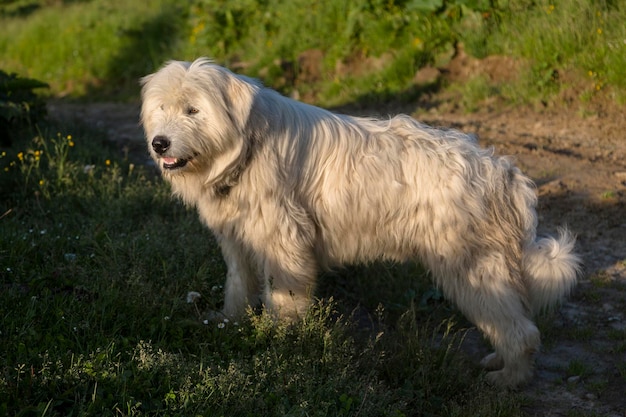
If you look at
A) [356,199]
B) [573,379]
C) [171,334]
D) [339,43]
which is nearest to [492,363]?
[573,379]

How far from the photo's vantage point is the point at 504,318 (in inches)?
198

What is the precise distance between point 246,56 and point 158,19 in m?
2.64

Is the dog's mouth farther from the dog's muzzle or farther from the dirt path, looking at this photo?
the dirt path

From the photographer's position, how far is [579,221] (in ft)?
22.8

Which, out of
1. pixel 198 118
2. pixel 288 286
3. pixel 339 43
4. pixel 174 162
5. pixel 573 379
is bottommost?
pixel 573 379

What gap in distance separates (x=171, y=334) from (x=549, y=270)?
250cm

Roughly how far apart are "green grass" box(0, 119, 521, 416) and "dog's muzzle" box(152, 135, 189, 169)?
88cm

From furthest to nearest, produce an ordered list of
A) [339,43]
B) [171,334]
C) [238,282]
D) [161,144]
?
[339,43]
[238,282]
[171,334]
[161,144]

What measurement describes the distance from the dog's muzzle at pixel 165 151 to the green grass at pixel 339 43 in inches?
104

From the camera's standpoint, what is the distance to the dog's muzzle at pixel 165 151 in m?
4.76

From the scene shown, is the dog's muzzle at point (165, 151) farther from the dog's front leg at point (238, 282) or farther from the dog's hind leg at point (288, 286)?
the dog's hind leg at point (288, 286)

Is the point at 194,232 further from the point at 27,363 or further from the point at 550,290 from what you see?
the point at 550,290

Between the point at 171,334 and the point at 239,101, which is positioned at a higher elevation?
the point at 239,101

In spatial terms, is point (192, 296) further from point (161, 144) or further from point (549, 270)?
point (549, 270)
